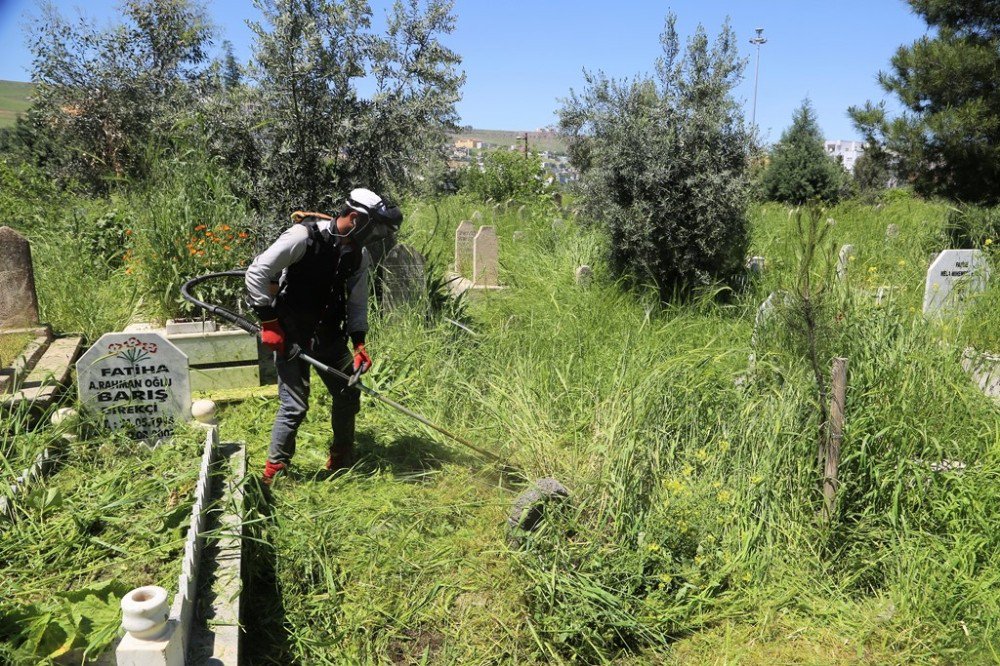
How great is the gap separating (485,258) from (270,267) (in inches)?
215

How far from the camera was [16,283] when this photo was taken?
Result: 6.17 meters

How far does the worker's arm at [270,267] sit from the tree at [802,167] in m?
19.1

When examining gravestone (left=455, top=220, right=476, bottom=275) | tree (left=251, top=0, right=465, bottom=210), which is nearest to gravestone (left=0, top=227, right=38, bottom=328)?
tree (left=251, top=0, right=465, bottom=210)

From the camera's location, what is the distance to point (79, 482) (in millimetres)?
3424

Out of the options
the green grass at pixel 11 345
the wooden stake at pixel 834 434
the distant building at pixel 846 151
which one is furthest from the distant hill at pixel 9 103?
the wooden stake at pixel 834 434

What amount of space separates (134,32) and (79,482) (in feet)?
52.1

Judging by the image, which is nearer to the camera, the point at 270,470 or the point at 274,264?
the point at 274,264

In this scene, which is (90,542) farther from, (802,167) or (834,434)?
(802,167)

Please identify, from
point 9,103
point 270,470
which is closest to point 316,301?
point 270,470

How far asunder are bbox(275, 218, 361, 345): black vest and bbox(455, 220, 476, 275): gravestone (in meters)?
5.82

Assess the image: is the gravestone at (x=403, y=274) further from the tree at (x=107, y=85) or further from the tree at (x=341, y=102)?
the tree at (x=107, y=85)

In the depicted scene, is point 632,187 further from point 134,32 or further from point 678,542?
point 134,32

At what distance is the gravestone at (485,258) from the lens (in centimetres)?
909

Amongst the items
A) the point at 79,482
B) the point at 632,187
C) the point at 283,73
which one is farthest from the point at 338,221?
the point at 632,187
